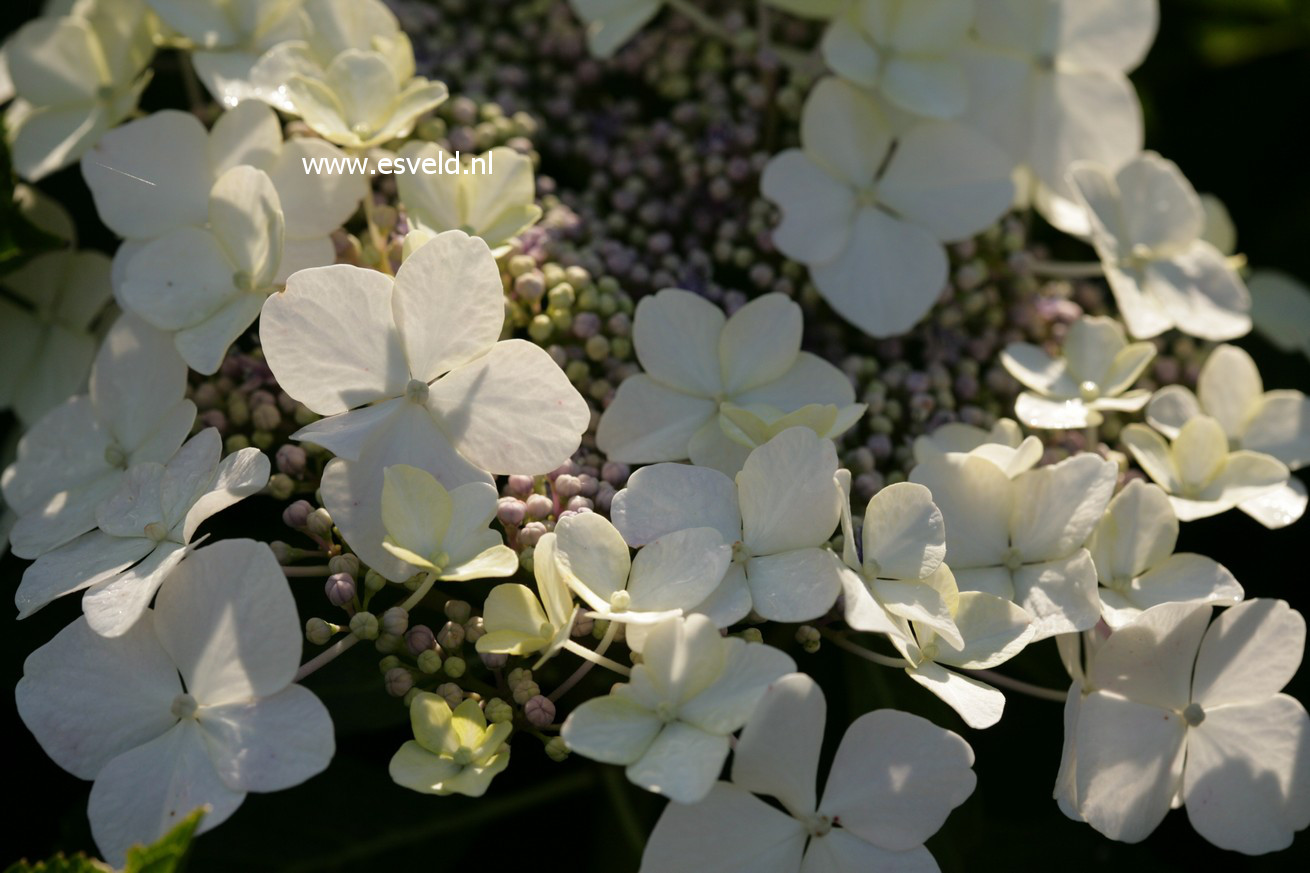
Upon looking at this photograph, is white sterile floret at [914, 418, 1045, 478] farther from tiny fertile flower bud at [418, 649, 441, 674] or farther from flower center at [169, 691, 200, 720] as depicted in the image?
flower center at [169, 691, 200, 720]

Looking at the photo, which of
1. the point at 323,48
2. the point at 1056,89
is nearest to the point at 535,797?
the point at 323,48

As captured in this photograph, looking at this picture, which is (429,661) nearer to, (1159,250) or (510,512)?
(510,512)

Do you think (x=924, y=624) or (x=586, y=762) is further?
(x=586, y=762)

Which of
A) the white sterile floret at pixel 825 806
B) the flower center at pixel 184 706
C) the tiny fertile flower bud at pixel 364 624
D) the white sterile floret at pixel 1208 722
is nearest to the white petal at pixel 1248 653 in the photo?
the white sterile floret at pixel 1208 722

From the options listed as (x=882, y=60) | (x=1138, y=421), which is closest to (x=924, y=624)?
(x=1138, y=421)

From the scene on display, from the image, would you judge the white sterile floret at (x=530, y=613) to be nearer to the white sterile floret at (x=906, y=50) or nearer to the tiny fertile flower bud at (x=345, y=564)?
the tiny fertile flower bud at (x=345, y=564)

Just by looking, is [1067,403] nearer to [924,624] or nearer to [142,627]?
[924,624]
